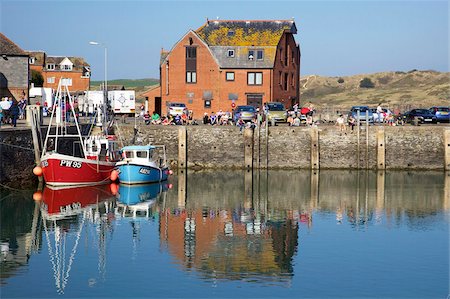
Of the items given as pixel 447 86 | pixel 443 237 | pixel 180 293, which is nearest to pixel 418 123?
pixel 443 237

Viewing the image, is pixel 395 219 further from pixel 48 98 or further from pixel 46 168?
pixel 48 98

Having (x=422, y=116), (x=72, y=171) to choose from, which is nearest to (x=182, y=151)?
(x=72, y=171)

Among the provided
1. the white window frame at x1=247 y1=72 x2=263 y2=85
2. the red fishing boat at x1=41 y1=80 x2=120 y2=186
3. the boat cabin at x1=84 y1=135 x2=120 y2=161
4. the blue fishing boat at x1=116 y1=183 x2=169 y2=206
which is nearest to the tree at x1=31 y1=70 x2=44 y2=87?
the white window frame at x1=247 y1=72 x2=263 y2=85

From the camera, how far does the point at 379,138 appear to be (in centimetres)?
5888

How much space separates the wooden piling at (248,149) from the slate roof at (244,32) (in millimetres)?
21868

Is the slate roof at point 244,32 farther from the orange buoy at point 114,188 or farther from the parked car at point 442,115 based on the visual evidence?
the orange buoy at point 114,188

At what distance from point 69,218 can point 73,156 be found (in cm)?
1175

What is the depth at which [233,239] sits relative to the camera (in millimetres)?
36469

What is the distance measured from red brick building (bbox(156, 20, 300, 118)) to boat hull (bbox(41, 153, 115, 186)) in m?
29.3

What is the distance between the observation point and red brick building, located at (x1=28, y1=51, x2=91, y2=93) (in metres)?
121

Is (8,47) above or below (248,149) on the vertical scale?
above

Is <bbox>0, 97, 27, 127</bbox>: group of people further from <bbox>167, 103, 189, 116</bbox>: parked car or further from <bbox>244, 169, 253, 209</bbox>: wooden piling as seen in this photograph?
<bbox>167, 103, 189, 116</bbox>: parked car

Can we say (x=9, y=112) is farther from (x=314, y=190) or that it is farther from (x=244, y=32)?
(x=244, y=32)

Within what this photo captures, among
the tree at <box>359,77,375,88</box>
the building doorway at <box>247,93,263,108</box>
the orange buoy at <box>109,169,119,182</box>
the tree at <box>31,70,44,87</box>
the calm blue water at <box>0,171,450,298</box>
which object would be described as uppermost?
the tree at <box>359,77,375,88</box>
